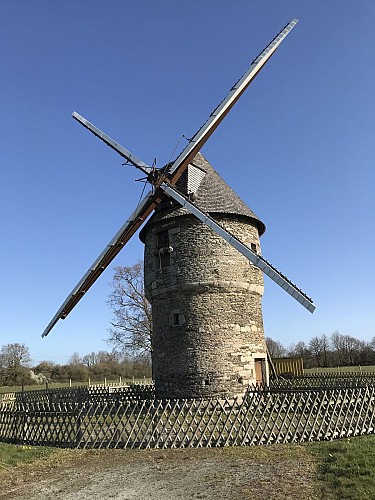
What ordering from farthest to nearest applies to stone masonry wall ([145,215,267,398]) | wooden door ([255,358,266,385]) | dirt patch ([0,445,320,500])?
wooden door ([255,358,266,385]) → stone masonry wall ([145,215,267,398]) → dirt patch ([0,445,320,500])

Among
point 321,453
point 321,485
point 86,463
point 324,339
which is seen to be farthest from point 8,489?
point 324,339

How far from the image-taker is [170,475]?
8812 mm

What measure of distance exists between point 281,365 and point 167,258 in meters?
22.7

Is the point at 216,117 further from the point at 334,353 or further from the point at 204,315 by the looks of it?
the point at 334,353

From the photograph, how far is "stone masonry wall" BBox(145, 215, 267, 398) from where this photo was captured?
16.6 meters

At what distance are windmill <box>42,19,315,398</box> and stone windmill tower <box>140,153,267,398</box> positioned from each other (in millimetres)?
38

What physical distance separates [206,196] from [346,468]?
12403 millimetres

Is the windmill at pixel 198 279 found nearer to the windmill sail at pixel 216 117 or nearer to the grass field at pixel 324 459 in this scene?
the windmill sail at pixel 216 117

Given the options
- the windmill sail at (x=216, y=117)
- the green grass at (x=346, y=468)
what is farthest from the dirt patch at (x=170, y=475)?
the windmill sail at (x=216, y=117)

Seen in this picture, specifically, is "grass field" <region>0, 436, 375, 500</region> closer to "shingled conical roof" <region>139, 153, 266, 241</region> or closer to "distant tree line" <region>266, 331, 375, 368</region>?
"shingled conical roof" <region>139, 153, 266, 241</region>

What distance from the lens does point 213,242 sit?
694 inches

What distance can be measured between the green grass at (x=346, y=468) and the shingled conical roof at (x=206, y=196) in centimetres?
1014

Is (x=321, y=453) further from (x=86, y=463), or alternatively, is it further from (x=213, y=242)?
(x=213, y=242)

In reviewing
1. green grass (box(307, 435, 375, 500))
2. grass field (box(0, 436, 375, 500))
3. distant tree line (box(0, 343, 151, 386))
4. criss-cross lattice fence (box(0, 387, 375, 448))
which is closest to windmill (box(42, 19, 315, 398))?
criss-cross lattice fence (box(0, 387, 375, 448))
